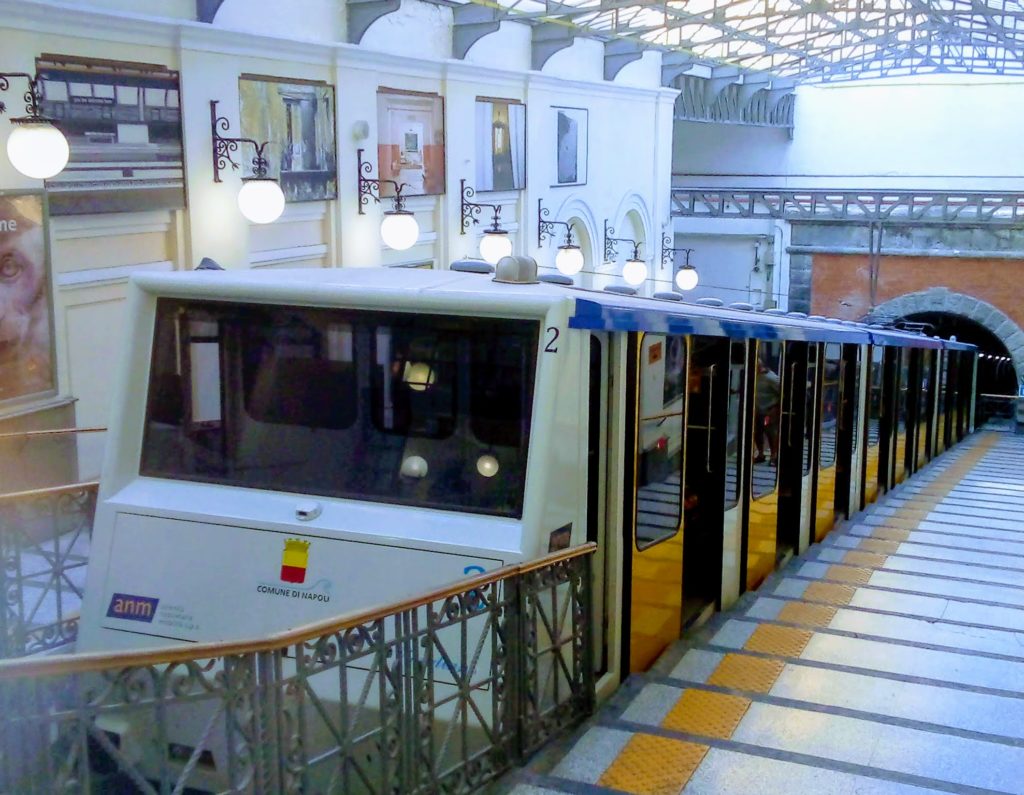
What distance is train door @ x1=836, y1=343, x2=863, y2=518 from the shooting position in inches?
426

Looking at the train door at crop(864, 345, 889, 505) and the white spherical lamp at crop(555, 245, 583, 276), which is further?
the white spherical lamp at crop(555, 245, 583, 276)

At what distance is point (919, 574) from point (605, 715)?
14.7 feet

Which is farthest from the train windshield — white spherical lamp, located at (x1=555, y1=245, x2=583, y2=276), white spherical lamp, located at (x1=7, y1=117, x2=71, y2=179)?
white spherical lamp, located at (x1=555, y1=245, x2=583, y2=276)

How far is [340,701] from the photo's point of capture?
3.74m

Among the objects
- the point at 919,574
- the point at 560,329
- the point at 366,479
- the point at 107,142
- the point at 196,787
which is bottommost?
the point at 919,574

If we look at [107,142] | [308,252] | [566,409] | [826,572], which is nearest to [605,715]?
[566,409]

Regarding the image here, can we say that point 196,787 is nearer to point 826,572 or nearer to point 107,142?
point 826,572

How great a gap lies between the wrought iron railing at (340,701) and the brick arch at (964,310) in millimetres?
24046

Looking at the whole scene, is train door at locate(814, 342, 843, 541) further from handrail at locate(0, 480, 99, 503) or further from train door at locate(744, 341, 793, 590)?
handrail at locate(0, 480, 99, 503)

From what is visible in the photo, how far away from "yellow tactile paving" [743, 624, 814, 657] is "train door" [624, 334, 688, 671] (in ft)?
1.74

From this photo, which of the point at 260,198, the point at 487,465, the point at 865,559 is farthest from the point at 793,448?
the point at 487,465

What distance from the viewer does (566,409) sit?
434 cm

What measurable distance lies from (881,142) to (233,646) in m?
35.1

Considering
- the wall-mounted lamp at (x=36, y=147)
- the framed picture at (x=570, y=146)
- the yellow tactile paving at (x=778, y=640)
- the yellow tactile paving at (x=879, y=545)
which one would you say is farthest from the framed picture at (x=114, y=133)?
the framed picture at (x=570, y=146)
